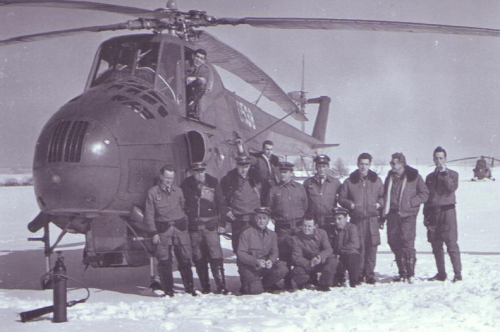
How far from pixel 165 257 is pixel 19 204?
19984 mm

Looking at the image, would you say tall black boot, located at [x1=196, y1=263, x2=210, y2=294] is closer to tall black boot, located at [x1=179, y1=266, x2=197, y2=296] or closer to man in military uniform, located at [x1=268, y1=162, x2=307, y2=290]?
tall black boot, located at [x1=179, y1=266, x2=197, y2=296]

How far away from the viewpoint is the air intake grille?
5340 millimetres

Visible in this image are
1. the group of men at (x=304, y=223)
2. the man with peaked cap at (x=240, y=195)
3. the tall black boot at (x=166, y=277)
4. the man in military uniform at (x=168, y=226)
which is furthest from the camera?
the man with peaked cap at (x=240, y=195)

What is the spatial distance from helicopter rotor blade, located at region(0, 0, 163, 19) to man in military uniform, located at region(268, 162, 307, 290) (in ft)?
8.73

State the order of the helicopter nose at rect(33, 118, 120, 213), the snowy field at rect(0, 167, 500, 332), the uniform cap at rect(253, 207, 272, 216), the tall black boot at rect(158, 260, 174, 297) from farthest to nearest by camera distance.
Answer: the uniform cap at rect(253, 207, 272, 216), the tall black boot at rect(158, 260, 174, 297), the helicopter nose at rect(33, 118, 120, 213), the snowy field at rect(0, 167, 500, 332)

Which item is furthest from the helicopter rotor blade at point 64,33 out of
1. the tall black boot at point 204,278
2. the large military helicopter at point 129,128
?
the tall black boot at point 204,278

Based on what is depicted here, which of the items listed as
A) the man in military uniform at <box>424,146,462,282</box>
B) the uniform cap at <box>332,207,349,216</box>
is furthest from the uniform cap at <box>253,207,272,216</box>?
the man in military uniform at <box>424,146,462,282</box>

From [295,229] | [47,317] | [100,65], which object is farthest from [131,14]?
[47,317]

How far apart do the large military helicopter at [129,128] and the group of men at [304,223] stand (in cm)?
42

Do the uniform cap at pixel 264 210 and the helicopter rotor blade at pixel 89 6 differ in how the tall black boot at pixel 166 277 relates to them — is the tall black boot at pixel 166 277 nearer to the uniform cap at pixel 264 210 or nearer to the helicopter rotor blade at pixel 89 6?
the uniform cap at pixel 264 210

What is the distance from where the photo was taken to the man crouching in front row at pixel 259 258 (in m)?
6.17

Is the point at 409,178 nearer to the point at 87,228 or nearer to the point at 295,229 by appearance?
the point at 295,229

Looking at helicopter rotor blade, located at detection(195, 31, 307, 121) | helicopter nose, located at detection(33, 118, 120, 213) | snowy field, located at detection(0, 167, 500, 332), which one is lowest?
snowy field, located at detection(0, 167, 500, 332)

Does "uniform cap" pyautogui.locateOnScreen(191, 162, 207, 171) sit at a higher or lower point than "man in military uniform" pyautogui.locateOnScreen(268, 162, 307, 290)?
higher
